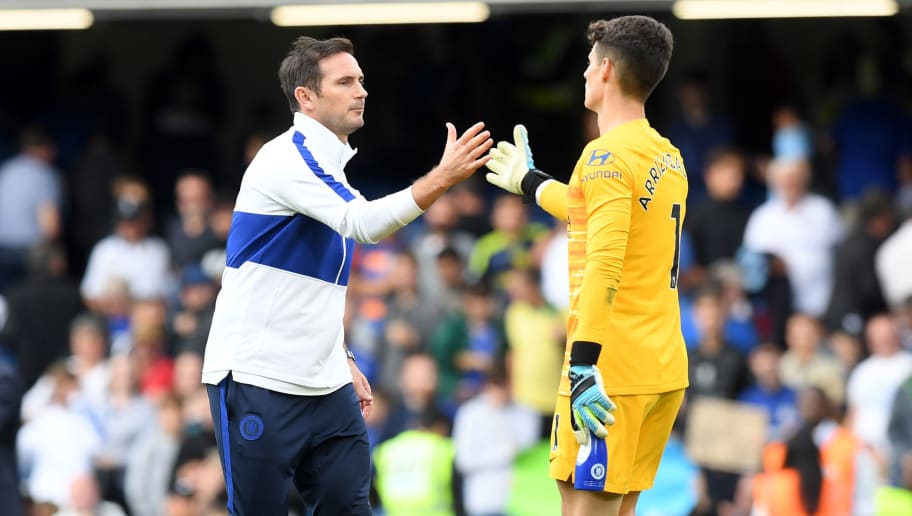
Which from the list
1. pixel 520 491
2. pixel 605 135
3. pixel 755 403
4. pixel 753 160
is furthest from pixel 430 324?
pixel 605 135

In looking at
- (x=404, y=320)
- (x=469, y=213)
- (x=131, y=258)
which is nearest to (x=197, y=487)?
(x=404, y=320)

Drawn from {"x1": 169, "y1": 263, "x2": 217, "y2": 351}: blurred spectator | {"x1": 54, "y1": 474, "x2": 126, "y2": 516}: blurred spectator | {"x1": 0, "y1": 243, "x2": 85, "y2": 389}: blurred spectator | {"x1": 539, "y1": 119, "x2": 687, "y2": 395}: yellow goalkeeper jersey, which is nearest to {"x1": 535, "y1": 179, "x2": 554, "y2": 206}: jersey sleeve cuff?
{"x1": 539, "y1": 119, "x2": 687, "y2": 395}: yellow goalkeeper jersey

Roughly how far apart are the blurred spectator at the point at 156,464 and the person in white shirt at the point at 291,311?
5421 millimetres

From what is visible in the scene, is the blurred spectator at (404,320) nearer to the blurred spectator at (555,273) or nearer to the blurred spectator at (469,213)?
the blurred spectator at (469,213)

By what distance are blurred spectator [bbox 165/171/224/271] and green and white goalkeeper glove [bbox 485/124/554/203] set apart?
6547mm

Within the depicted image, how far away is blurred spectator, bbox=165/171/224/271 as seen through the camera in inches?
474

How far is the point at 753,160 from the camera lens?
12.7m

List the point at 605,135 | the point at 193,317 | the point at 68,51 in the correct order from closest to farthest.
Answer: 1. the point at 605,135
2. the point at 193,317
3. the point at 68,51

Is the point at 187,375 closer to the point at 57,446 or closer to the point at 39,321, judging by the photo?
the point at 57,446

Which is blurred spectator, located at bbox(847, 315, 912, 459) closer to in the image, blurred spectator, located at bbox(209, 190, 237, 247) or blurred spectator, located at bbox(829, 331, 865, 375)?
blurred spectator, located at bbox(829, 331, 865, 375)

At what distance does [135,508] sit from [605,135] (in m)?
6.68

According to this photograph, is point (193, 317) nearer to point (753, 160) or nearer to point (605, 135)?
point (753, 160)

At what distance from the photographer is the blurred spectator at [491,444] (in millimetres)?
10180

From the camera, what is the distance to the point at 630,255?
5.04m
